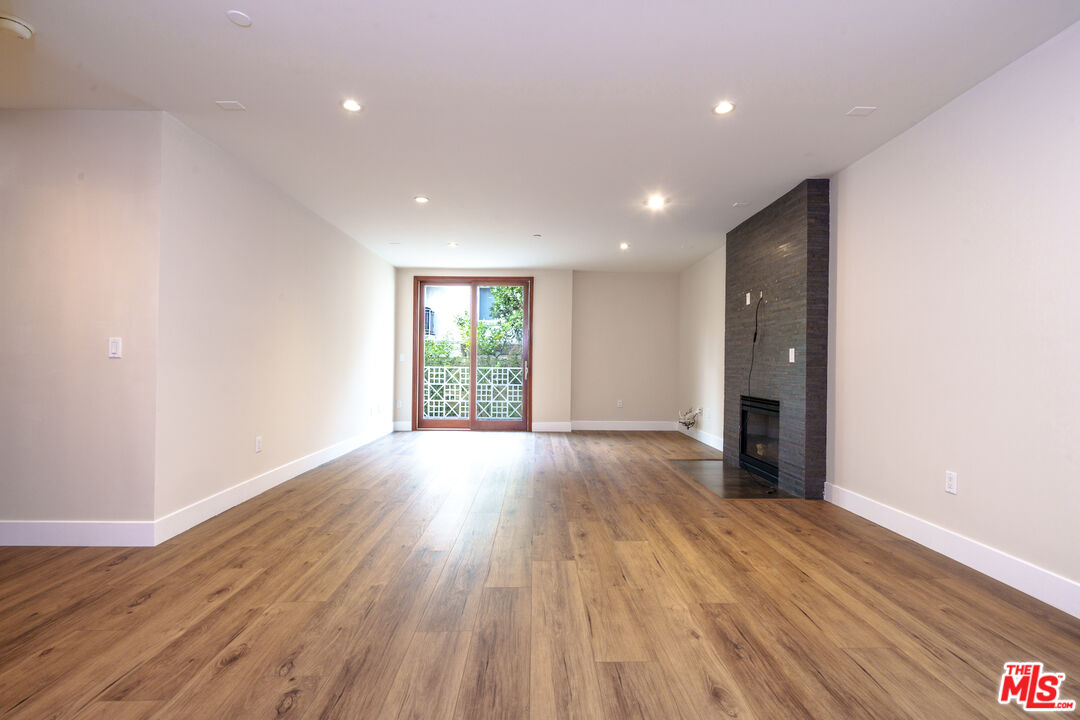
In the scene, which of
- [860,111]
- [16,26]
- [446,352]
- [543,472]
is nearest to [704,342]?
[543,472]

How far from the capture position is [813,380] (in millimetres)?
3932

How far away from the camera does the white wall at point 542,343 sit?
26.0 feet

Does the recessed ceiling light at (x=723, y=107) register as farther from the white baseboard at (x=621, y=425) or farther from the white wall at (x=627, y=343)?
the white baseboard at (x=621, y=425)

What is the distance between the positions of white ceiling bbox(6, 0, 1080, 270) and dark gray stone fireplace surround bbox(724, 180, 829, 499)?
38 cm

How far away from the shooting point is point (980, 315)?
2.64m

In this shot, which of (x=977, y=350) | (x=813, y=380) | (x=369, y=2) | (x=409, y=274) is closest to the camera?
(x=369, y=2)

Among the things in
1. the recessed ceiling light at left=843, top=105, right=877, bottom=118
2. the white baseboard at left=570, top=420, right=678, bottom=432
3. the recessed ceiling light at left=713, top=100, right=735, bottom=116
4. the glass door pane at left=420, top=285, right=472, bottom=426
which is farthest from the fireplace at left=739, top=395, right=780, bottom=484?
the glass door pane at left=420, top=285, right=472, bottom=426

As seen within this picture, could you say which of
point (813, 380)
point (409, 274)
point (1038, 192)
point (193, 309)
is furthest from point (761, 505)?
point (409, 274)

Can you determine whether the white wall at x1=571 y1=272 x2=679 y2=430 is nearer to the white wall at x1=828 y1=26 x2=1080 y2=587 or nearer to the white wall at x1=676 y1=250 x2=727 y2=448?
the white wall at x1=676 y1=250 x2=727 y2=448

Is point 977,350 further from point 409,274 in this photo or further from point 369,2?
point 409,274

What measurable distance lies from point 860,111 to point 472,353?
590 cm

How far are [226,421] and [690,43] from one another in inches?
139

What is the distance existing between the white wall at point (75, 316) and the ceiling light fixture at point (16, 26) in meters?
0.74

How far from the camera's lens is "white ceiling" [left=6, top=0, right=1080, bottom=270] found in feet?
6.96
